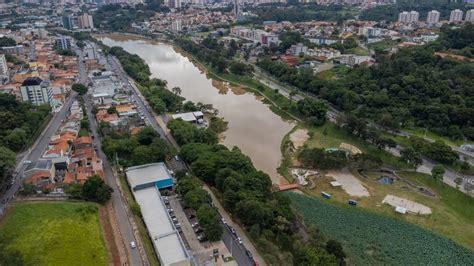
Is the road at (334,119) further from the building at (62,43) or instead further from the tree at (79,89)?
the building at (62,43)

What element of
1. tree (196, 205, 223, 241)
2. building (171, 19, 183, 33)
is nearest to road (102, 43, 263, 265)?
tree (196, 205, 223, 241)

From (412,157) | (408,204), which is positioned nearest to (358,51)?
(412,157)

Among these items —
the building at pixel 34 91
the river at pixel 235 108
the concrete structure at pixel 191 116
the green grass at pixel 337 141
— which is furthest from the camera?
the building at pixel 34 91

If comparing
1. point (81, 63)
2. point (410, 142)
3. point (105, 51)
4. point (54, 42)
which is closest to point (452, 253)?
point (410, 142)

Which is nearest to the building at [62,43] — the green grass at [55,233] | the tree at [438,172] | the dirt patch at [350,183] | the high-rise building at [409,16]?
the green grass at [55,233]

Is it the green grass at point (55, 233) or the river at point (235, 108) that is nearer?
the green grass at point (55, 233)

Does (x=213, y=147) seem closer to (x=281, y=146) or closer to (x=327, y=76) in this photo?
(x=281, y=146)
